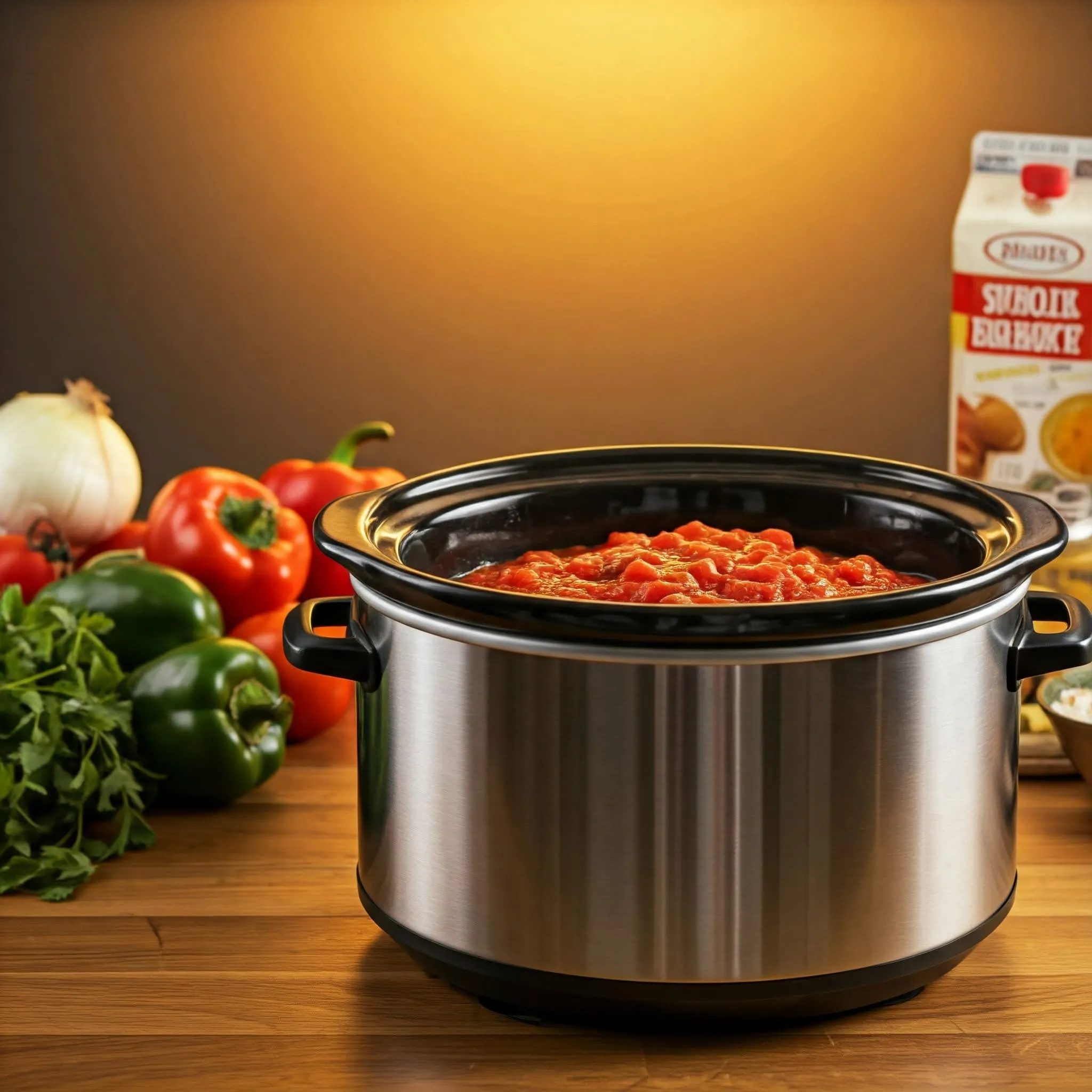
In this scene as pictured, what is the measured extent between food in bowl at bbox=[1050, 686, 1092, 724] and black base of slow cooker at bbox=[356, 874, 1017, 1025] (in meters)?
0.36

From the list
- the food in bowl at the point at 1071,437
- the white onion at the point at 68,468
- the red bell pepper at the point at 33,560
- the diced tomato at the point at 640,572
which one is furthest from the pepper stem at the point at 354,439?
the diced tomato at the point at 640,572

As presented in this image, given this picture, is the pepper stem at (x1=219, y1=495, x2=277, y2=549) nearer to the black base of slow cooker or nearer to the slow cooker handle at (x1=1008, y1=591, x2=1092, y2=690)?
the black base of slow cooker

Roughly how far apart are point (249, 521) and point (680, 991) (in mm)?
959

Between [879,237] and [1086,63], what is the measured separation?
1.39 feet

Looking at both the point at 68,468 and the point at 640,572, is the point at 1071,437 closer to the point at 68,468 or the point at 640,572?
the point at 640,572

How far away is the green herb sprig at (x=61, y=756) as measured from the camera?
49.3 inches

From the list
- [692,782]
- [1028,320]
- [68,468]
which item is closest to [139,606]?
[68,468]

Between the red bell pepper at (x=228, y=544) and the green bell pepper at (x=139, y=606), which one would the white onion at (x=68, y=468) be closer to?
the red bell pepper at (x=228, y=544)

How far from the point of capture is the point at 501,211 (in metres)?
2.53

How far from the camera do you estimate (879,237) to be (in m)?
2.52

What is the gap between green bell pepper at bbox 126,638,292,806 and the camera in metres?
1.37

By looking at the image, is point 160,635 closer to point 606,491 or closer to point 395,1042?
point 606,491

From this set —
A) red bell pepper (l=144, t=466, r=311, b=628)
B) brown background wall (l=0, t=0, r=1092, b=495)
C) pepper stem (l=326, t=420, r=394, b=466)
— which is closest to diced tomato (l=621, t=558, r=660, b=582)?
red bell pepper (l=144, t=466, r=311, b=628)

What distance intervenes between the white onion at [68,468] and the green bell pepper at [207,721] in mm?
516
